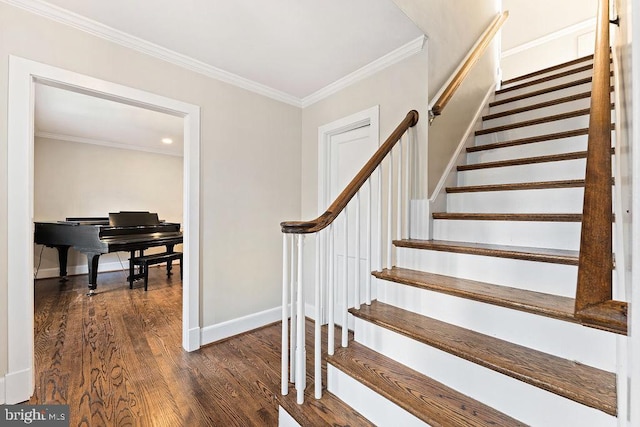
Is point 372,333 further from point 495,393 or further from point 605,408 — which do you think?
point 605,408

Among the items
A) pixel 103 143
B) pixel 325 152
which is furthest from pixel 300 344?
pixel 103 143

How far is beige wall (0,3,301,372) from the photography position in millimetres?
1716

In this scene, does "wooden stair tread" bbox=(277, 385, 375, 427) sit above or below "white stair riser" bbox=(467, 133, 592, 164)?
below

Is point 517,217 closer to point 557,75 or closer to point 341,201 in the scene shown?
point 341,201

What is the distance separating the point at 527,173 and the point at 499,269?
0.92 meters

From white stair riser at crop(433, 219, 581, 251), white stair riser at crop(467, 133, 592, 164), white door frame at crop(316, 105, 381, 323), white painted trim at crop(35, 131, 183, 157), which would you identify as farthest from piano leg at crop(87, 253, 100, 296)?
white stair riser at crop(467, 133, 592, 164)

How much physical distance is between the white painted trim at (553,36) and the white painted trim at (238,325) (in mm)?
5131

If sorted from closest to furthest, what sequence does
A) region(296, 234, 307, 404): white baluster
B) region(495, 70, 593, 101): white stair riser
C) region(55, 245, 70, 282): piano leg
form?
→ region(296, 234, 307, 404): white baluster
region(495, 70, 593, 101): white stair riser
region(55, 245, 70, 282): piano leg

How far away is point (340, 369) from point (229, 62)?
8.17 feet

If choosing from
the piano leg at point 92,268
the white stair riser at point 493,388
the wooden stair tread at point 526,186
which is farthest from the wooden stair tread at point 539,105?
the piano leg at point 92,268

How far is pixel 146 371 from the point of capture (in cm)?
204

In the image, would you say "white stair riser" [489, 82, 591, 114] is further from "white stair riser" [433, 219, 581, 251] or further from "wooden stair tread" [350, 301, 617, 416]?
"wooden stair tread" [350, 301, 617, 416]

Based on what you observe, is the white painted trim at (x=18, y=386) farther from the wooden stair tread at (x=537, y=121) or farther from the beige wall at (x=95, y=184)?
the beige wall at (x=95, y=184)

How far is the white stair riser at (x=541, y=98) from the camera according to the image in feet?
7.80
